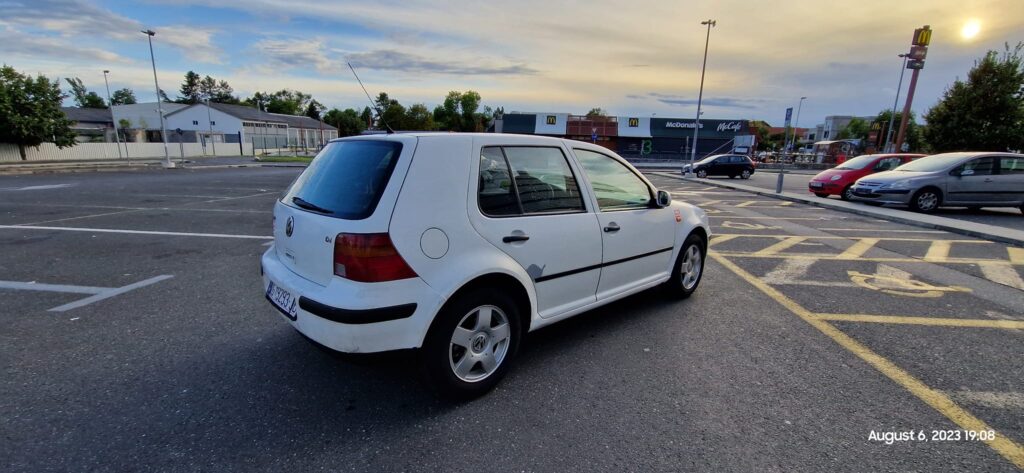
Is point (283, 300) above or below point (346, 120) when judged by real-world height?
below

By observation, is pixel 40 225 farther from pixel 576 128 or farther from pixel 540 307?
pixel 576 128

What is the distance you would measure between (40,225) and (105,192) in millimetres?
6363

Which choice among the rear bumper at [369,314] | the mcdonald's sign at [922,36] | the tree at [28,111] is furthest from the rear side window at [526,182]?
the tree at [28,111]

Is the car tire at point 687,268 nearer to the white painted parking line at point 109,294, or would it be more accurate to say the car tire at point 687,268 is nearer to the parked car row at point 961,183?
the white painted parking line at point 109,294

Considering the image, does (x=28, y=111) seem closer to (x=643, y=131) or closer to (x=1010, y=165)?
(x=1010, y=165)

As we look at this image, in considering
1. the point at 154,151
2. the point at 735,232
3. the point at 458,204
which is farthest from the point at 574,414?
the point at 154,151

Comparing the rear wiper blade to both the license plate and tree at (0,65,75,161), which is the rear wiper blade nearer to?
the license plate

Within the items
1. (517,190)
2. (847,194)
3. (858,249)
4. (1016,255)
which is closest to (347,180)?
(517,190)

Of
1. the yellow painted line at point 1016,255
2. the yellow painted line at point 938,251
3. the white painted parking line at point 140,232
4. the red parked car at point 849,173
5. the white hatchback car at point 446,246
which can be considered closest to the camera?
the white hatchback car at point 446,246

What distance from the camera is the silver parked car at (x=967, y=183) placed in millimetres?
11172

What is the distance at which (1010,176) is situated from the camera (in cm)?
1117

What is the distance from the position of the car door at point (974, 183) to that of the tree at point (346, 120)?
85.1m

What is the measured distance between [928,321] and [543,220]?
12.9 feet

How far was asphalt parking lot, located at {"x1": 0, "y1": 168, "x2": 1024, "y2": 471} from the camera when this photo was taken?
7.77 feet
